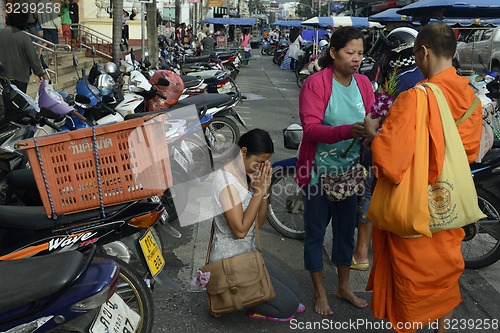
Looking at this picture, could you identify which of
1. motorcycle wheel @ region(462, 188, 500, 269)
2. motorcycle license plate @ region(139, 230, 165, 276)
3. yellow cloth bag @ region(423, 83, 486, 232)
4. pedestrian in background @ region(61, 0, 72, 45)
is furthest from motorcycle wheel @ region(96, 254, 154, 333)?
pedestrian in background @ region(61, 0, 72, 45)

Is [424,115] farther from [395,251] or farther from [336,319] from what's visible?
[336,319]

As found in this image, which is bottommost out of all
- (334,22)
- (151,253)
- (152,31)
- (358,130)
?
(334,22)

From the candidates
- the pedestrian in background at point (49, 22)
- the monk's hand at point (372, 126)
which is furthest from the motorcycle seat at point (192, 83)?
the monk's hand at point (372, 126)

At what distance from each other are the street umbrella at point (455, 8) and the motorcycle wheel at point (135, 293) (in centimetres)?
594

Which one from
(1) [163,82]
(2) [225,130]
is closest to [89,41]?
(2) [225,130]

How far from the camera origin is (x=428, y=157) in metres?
2.50

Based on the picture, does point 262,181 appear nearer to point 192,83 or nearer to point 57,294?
point 57,294

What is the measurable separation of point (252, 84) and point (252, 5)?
94264 millimetres

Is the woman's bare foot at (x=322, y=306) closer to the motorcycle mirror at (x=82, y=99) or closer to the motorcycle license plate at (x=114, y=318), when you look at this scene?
the motorcycle license plate at (x=114, y=318)

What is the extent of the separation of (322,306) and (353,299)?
0.23m

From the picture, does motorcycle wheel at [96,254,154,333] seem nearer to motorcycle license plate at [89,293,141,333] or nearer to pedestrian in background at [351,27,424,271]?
motorcycle license plate at [89,293,141,333]

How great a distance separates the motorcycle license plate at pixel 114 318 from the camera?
7.51 feet

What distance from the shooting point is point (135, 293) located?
9.12 feet

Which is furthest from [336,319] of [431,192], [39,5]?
[39,5]
